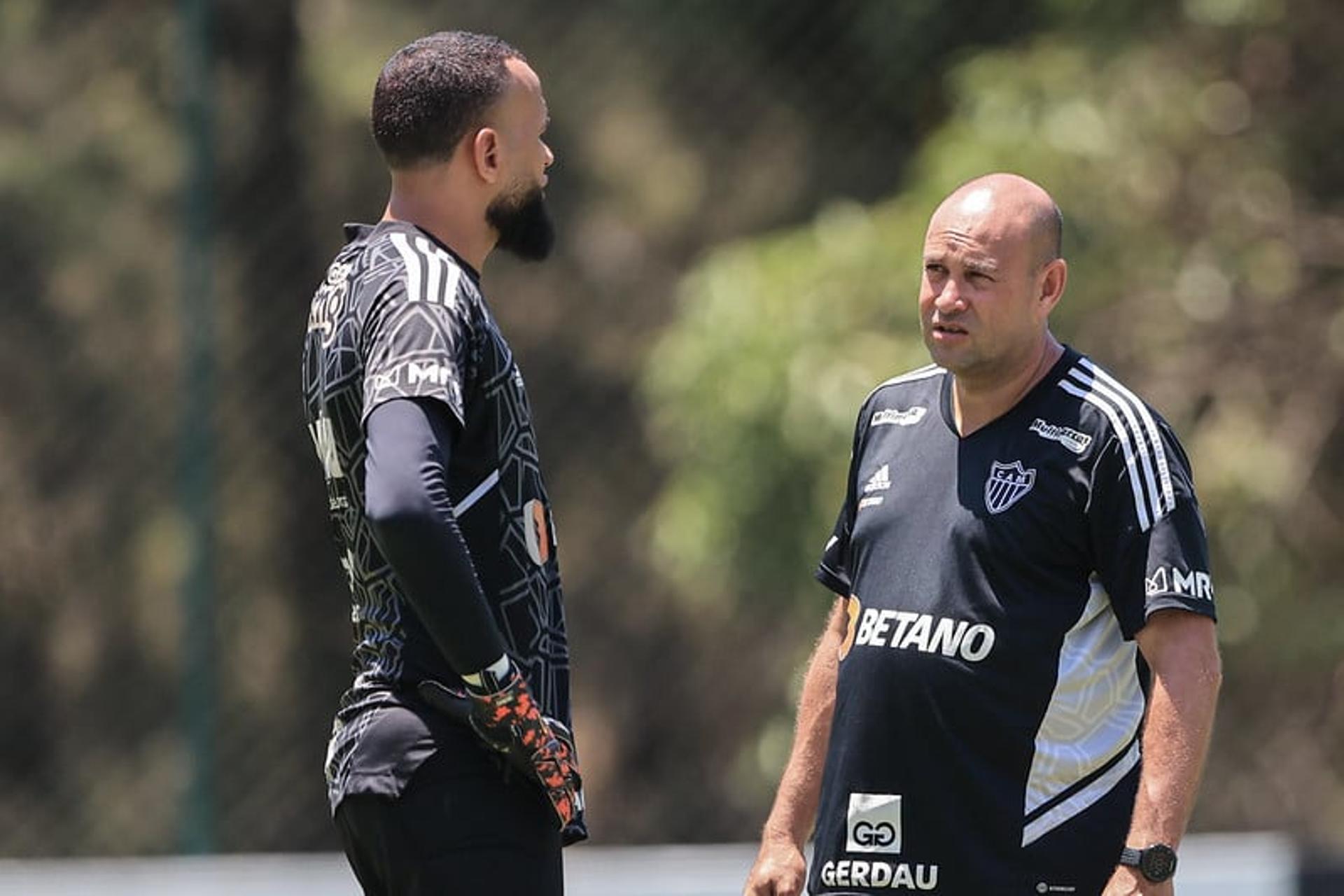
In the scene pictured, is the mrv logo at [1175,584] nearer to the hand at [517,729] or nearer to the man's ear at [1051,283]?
the man's ear at [1051,283]

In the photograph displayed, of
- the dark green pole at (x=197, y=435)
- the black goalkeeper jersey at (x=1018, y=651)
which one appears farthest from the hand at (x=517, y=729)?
the dark green pole at (x=197, y=435)

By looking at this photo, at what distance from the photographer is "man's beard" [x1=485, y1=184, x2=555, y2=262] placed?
341 cm

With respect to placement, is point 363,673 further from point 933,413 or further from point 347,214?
point 347,214

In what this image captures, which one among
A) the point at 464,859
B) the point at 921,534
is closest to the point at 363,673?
the point at 464,859

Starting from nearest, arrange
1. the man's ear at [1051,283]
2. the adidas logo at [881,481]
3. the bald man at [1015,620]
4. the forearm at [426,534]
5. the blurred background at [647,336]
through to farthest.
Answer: the forearm at [426,534], the bald man at [1015,620], the man's ear at [1051,283], the adidas logo at [881,481], the blurred background at [647,336]

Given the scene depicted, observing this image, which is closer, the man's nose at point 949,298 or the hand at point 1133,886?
the hand at point 1133,886

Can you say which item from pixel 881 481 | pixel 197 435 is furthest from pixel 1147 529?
pixel 197 435

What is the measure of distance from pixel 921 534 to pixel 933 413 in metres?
0.24

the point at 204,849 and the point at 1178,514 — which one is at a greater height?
the point at 1178,514

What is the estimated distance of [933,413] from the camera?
3656 mm

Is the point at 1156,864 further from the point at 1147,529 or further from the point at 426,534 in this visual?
the point at 426,534

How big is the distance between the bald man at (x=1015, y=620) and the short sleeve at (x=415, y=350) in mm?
796

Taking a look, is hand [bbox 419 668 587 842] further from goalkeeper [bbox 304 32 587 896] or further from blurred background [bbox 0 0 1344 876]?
blurred background [bbox 0 0 1344 876]

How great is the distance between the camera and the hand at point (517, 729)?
10.1ft
